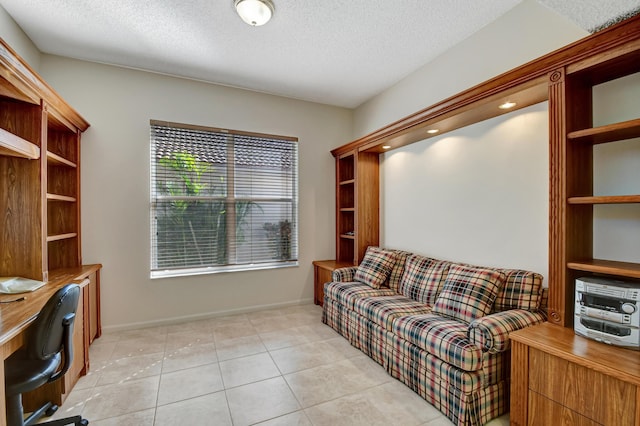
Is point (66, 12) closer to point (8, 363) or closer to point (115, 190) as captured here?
point (115, 190)

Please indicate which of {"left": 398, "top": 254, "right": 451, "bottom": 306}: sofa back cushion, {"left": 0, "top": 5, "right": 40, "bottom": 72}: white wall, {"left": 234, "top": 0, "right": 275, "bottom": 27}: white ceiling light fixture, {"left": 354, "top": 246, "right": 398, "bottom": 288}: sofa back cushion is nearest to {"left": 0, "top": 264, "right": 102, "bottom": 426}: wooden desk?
{"left": 0, "top": 5, "right": 40, "bottom": 72}: white wall

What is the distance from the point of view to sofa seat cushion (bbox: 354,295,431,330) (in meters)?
2.50

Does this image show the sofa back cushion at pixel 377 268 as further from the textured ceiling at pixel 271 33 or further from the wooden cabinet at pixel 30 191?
the wooden cabinet at pixel 30 191

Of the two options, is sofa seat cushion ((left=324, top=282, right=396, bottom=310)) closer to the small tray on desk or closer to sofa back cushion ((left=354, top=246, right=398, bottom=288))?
sofa back cushion ((left=354, top=246, right=398, bottom=288))

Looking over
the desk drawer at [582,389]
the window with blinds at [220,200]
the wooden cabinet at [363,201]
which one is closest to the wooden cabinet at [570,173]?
the desk drawer at [582,389]

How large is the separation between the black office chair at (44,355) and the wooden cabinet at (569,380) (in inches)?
102

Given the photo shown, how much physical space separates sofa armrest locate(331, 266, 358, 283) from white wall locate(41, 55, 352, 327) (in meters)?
0.97

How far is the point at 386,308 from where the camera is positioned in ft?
8.54

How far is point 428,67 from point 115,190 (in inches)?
146

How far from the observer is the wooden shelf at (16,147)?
1.79 meters

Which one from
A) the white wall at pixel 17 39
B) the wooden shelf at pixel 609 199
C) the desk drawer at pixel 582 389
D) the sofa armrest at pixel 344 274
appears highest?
→ the white wall at pixel 17 39

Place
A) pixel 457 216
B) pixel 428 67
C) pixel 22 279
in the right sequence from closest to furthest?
pixel 22 279
pixel 457 216
pixel 428 67

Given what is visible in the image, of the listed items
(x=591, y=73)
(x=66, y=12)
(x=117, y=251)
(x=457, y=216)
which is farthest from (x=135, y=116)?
(x=591, y=73)

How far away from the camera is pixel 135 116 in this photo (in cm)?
333
